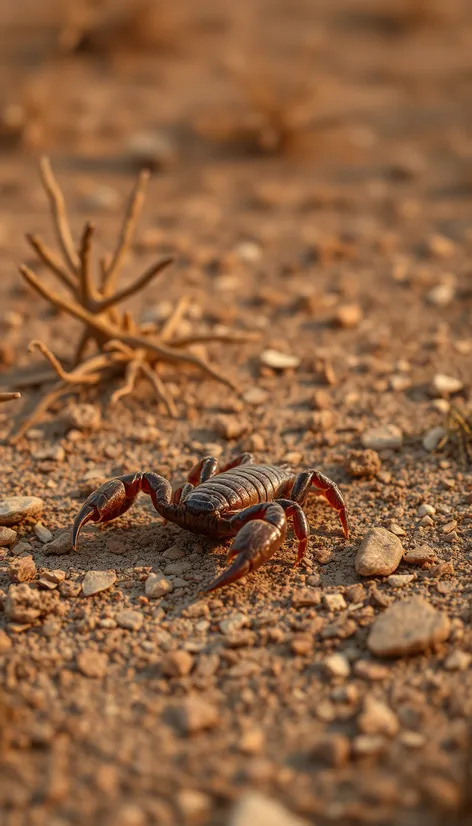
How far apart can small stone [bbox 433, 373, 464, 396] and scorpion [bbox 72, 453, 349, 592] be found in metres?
1.19

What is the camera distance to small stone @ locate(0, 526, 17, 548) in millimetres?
3395

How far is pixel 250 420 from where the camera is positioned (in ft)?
14.0

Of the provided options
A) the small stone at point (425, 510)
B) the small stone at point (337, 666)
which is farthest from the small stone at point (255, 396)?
the small stone at point (337, 666)

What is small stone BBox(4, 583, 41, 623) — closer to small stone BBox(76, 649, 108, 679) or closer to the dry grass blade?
small stone BBox(76, 649, 108, 679)

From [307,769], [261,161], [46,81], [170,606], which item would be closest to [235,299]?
[261,161]

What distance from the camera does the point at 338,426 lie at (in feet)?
13.8

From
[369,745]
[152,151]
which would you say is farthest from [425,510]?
[152,151]

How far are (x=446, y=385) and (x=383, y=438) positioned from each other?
1.97ft

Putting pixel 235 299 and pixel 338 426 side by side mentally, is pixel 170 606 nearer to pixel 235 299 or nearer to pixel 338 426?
pixel 338 426

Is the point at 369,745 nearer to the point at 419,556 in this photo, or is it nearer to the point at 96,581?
the point at 419,556

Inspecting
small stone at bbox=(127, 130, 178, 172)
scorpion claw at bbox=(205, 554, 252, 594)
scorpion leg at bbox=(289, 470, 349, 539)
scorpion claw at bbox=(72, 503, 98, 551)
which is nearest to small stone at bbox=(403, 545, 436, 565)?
scorpion leg at bbox=(289, 470, 349, 539)

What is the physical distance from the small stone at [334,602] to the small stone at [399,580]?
210 millimetres

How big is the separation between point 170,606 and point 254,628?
0.32 meters

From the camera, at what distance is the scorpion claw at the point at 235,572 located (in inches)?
118
